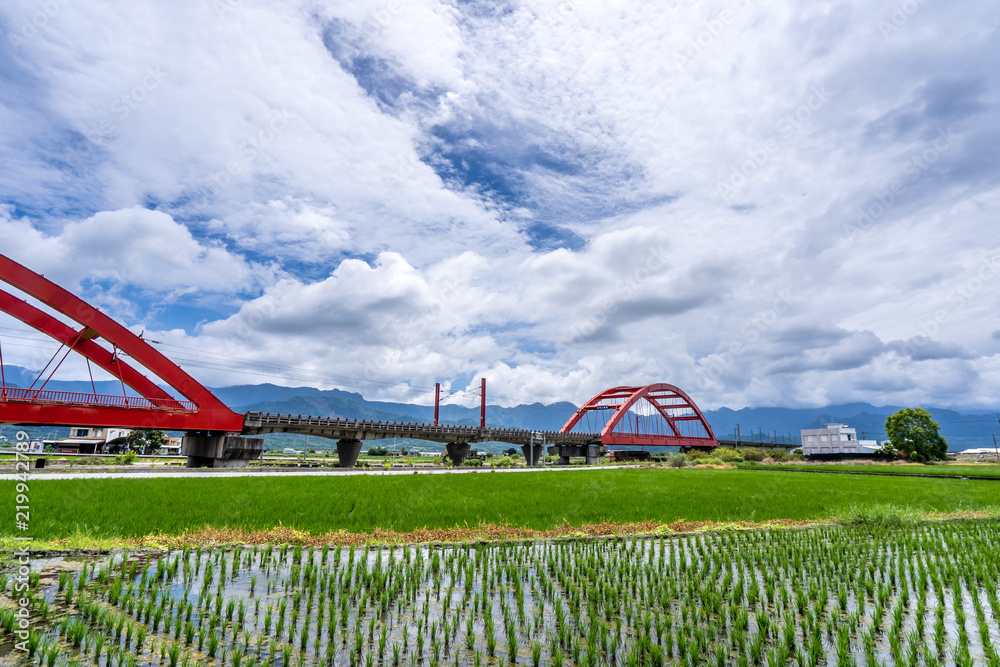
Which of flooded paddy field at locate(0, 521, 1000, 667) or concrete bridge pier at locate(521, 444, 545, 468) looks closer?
flooded paddy field at locate(0, 521, 1000, 667)

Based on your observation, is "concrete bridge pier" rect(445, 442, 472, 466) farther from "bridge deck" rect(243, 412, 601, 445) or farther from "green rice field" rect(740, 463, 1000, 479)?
"green rice field" rect(740, 463, 1000, 479)

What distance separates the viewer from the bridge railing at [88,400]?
1359 inches

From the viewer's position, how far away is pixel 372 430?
64.4 meters

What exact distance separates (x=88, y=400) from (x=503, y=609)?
143 ft

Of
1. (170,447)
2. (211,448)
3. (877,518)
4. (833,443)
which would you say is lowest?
(170,447)

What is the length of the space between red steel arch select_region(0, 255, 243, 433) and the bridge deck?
5275 millimetres

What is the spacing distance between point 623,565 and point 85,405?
144ft

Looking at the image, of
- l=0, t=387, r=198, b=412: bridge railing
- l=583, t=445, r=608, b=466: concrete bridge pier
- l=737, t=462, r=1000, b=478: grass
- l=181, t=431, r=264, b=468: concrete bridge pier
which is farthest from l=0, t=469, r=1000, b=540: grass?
l=583, t=445, r=608, b=466: concrete bridge pier

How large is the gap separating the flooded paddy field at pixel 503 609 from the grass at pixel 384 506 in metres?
3.13

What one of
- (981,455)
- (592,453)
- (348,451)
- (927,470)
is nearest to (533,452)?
(592,453)

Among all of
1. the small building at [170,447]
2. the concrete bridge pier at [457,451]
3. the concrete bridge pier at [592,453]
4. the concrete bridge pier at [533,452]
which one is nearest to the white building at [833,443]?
the concrete bridge pier at [592,453]

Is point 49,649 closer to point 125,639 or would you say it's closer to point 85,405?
point 125,639

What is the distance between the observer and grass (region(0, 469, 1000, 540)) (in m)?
13.8

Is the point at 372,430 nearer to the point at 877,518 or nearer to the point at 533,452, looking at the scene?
the point at 533,452
